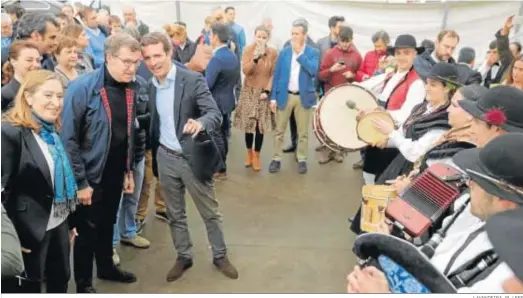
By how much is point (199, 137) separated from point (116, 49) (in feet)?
2.31

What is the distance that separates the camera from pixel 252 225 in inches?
174

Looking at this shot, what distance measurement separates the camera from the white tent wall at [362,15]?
24.6 ft

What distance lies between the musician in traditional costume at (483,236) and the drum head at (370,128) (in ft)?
5.92

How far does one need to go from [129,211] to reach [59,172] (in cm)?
131

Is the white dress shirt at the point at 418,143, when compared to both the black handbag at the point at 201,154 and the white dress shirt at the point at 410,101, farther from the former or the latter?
the black handbag at the point at 201,154

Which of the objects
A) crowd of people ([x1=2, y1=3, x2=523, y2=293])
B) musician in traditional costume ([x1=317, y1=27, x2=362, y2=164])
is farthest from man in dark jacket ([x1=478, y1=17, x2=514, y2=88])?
musician in traditional costume ([x1=317, y1=27, x2=362, y2=164])

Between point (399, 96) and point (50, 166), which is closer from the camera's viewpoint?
point (50, 166)

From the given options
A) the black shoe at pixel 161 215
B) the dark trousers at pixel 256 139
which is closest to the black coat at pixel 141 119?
the black shoe at pixel 161 215

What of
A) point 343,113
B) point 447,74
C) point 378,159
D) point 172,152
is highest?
point 447,74

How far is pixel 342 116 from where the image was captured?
168 inches

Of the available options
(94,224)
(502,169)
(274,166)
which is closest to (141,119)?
(94,224)

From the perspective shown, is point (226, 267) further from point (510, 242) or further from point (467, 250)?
point (510, 242)

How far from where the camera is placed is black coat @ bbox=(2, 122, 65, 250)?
2416 millimetres
